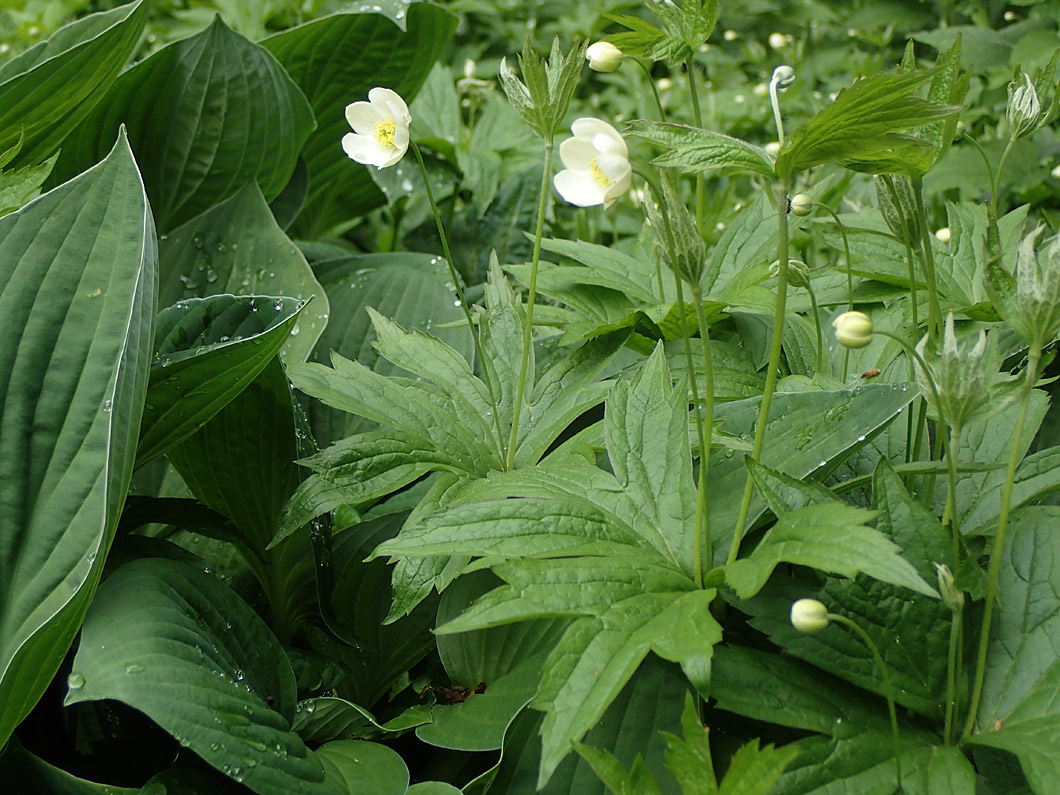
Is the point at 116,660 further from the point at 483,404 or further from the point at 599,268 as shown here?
the point at 599,268

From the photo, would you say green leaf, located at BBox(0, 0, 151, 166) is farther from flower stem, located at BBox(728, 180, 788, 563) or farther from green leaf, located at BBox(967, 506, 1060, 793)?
green leaf, located at BBox(967, 506, 1060, 793)

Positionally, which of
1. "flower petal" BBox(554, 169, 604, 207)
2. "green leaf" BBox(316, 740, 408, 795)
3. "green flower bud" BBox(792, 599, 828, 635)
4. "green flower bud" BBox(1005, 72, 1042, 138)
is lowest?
"green leaf" BBox(316, 740, 408, 795)

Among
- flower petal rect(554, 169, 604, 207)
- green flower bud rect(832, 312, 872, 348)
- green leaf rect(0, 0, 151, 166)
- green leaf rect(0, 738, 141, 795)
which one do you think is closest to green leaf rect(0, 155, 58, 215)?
green leaf rect(0, 0, 151, 166)

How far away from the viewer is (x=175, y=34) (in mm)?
2494

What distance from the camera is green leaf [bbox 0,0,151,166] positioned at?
4.04ft

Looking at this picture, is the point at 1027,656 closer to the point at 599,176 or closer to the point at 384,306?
the point at 599,176

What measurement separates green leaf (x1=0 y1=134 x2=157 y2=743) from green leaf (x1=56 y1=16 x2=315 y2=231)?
0.66 m

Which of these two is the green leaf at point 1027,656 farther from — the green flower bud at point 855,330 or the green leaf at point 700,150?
the green leaf at point 700,150

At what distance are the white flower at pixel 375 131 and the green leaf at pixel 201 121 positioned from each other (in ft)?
2.09

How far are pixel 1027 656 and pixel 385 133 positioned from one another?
779 millimetres

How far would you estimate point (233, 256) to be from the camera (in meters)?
1.42

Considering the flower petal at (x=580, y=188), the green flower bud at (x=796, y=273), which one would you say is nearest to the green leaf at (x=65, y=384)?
the flower petal at (x=580, y=188)

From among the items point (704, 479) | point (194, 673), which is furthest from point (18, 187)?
point (704, 479)

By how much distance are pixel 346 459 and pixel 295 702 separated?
0.85 feet
